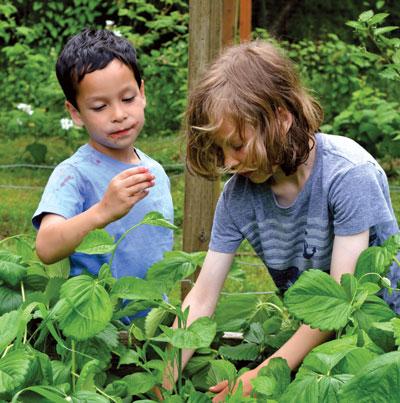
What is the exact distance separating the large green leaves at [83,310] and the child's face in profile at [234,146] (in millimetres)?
360

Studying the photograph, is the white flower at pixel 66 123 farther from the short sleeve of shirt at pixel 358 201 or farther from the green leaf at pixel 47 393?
the green leaf at pixel 47 393

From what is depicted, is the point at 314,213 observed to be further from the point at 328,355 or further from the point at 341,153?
the point at 328,355

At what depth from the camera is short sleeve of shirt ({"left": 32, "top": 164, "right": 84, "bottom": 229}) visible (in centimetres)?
177

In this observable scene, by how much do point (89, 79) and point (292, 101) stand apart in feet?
1.65

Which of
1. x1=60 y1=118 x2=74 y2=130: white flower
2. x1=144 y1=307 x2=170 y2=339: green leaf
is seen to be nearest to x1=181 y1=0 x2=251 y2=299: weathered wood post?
x1=144 y1=307 x2=170 y2=339: green leaf

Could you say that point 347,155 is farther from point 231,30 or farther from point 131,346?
point 231,30

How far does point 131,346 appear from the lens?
154cm

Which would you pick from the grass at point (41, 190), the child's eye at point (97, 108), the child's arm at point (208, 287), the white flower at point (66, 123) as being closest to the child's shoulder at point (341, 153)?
the child's arm at point (208, 287)

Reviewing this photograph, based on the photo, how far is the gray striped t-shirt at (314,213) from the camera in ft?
5.06

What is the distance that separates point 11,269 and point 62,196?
29cm

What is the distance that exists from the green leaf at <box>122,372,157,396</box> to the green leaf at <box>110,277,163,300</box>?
5.0 inches

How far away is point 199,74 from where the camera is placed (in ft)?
7.77

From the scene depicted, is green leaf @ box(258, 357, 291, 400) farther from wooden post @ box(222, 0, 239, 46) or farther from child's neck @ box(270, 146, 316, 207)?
wooden post @ box(222, 0, 239, 46)

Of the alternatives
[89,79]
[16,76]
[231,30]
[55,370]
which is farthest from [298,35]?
[55,370]
